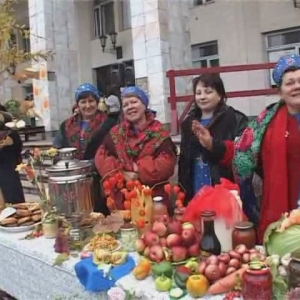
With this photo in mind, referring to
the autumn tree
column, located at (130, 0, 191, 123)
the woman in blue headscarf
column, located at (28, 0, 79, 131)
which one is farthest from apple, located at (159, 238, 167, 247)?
column, located at (28, 0, 79, 131)

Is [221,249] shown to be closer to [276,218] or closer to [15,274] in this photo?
[276,218]

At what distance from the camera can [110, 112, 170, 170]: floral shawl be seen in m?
2.43

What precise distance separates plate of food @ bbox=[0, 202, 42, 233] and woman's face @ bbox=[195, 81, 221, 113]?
3.23 feet

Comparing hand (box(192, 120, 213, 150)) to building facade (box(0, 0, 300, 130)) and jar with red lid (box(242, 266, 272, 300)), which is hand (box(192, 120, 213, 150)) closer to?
jar with red lid (box(242, 266, 272, 300))

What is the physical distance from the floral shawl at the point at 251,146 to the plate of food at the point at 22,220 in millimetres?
1034

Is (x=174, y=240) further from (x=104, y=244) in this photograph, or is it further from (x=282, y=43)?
(x=282, y=43)

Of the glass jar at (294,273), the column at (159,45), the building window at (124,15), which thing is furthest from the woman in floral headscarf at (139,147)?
the building window at (124,15)

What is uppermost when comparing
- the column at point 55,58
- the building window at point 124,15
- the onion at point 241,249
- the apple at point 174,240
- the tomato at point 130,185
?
the building window at point 124,15

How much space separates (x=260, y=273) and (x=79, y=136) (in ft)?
6.28

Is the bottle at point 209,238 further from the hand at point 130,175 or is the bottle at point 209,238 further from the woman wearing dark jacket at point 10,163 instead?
the woman wearing dark jacket at point 10,163

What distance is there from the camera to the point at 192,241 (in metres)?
1.63

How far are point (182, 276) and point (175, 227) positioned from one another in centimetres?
23

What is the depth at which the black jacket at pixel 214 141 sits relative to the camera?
239 cm

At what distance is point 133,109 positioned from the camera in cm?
241
